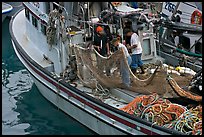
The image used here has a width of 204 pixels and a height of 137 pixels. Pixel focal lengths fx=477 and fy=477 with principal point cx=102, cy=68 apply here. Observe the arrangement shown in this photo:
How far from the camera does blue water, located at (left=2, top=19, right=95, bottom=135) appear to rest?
11797 mm

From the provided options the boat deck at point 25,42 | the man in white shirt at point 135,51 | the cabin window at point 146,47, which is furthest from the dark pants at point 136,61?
the boat deck at point 25,42

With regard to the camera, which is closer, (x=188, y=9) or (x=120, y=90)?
(x=120, y=90)

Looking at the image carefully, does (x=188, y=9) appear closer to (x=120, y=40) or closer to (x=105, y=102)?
(x=120, y=40)

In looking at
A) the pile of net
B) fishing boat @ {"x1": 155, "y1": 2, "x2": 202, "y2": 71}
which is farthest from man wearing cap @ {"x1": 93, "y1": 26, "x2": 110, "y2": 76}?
the pile of net

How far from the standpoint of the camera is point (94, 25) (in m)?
11.6

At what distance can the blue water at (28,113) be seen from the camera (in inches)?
464

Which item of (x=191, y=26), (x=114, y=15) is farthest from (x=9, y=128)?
(x=191, y=26)

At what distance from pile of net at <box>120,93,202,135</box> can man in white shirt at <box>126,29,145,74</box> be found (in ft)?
4.20

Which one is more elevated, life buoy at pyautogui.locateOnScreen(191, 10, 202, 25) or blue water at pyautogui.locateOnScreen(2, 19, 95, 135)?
life buoy at pyautogui.locateOnScreen(191, 10, 202, 25)

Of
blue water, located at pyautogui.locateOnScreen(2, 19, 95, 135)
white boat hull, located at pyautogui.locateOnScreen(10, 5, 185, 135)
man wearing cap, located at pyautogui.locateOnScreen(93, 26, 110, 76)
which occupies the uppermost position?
man wearing cap, located at pyautogui.locateOnScreen(93, 26, 110, 76)

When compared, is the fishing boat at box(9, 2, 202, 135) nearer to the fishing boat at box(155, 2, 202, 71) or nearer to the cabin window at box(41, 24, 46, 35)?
the cabin window at box(41, 24, 46, 35)

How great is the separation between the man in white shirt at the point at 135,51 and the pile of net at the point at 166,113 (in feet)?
4.20

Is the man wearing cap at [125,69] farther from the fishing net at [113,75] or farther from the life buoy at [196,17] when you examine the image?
the life buoy at [196,17]

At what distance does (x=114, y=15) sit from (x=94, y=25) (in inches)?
21.4
